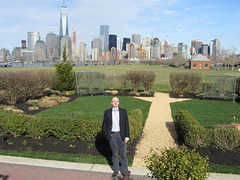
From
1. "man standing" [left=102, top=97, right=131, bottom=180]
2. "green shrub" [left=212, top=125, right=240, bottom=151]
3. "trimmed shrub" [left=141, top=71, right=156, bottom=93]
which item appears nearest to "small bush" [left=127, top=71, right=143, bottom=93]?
"trimmed shrub" [left=141, top=71, right=156, bottom=93]

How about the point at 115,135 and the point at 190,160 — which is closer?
the point at 190,160

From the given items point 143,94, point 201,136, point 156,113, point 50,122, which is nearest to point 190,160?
point 201,136

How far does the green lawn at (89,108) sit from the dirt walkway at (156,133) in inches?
20.0

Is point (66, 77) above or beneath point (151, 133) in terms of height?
above

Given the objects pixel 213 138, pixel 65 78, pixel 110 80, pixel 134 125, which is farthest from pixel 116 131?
pixel 110 80

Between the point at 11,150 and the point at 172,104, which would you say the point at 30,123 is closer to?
the point at 11,150

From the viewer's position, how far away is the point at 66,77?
59.1 feet

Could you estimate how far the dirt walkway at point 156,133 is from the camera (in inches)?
259

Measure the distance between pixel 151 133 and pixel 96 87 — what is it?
10.6 m

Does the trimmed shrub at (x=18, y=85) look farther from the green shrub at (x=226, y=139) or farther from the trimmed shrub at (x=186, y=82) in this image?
the green shrub at (x=226, y=139)

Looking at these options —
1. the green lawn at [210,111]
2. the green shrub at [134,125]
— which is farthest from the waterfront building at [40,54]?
the green shrub at [134,125]

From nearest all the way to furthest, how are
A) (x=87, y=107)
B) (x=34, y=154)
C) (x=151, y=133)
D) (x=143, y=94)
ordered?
(x=34, y=154) < (x=151, y=133) < (x=87, y=107) < (x=143, y=94)

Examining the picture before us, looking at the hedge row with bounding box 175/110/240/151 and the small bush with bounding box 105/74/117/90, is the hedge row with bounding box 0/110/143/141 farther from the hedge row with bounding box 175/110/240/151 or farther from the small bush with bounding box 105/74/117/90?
the small bush with bounding box 105/74/117/90

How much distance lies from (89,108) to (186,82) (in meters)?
8.18
